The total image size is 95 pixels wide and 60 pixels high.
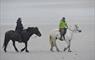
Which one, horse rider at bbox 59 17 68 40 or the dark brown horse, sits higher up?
horse rider at bbox 59 17 68 40

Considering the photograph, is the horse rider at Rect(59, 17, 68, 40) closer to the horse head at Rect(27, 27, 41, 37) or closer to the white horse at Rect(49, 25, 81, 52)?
the white horse at Rect(49, 25, 81, 52)

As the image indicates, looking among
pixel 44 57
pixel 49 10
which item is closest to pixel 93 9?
pixel 49 10

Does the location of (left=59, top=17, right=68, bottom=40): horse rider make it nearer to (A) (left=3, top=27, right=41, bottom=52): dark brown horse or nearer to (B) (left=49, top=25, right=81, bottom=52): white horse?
(B) (left=49, top=25, right=81, bottom=52): white horse

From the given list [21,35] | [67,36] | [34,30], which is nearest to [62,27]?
[67,36]

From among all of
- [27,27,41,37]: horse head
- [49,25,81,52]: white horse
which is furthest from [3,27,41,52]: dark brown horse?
[49,25,81,52]: white horse

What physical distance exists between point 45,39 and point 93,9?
1.48ft

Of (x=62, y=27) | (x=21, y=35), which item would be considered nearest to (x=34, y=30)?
(x=21, y=35)

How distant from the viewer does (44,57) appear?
250 cm

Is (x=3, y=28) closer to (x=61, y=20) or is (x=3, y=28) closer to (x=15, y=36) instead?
(x=15, y=36)

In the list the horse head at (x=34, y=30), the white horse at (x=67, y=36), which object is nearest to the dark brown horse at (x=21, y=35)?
the horse head at (x=34, y=30)

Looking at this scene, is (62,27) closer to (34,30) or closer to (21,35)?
(34,30)

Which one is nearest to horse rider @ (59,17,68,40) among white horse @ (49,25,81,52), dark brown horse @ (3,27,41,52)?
white horse @ (49,25,81,52)

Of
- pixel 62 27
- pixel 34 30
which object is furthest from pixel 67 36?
pixel 34 30

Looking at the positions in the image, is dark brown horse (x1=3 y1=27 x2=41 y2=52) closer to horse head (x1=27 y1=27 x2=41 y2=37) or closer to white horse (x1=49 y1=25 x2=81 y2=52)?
horse head (x1=27 y1=27 x2=41 y2=37)
